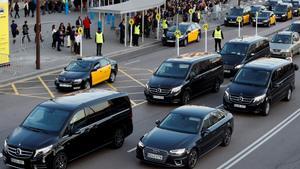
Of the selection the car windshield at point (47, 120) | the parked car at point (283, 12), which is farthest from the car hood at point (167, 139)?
the parked car at point (283, 12)

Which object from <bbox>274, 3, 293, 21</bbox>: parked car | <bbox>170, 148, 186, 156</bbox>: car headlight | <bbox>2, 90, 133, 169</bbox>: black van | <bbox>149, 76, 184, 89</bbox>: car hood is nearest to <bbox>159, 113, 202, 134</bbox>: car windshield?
<bbox>170, 148, 186, 156</bbox>: car headlight

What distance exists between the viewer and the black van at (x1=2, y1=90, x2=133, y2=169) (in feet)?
53.2

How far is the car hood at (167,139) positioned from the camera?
17.0 m

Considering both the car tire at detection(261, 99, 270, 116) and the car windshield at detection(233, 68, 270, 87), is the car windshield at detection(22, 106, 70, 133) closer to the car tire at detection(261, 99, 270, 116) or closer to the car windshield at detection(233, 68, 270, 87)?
the car tire at detection(261, 99, 270, 116)

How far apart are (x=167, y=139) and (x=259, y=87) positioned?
7463 mm

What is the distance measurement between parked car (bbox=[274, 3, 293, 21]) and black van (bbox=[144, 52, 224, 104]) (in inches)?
1228

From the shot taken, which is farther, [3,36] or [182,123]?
[3,36]

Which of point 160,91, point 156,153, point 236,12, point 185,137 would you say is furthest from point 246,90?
point 236,12

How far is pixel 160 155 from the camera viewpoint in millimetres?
16844

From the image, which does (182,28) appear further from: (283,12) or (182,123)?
(182,123)

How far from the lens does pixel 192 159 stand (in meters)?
17.1

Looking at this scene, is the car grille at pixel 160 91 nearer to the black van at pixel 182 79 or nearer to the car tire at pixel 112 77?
the black van at pixel 182 79

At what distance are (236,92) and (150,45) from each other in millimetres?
19559

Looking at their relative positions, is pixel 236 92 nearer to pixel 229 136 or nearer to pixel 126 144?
pixel 229 136
